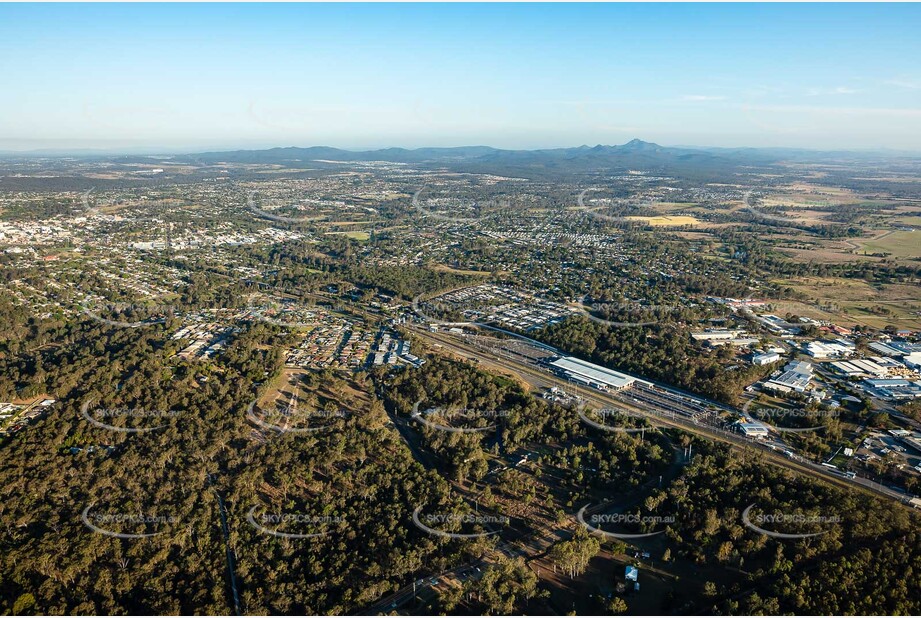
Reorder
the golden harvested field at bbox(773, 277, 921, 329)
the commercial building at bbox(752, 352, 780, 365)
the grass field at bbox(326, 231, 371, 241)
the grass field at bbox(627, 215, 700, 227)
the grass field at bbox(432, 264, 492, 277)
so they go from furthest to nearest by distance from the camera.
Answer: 1. the grass field at bbox(627, 215, 700, 227)
2. the grass field at bbox(326, 231, 371, 241)
3. the grass field at bbox(432, 264, 492, 277)
4. the golden harvested field at bbox(773, 277, 921, 329)
5. the commercial building at bbox(752, 352, 780, 365)

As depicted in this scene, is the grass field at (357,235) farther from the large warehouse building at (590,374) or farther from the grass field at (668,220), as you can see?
the large warehouse building at (590,374)

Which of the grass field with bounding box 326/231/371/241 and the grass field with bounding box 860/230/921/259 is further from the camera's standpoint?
the grass field with bounding box 326/231/371/241

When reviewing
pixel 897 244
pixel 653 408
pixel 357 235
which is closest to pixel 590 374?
A: pixel 653 408

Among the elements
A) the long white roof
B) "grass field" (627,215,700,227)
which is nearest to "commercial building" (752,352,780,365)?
the long white roof

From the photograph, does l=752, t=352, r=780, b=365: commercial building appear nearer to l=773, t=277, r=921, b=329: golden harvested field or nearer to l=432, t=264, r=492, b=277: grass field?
l=773, t=277, r=921, b=329: golden harvested field

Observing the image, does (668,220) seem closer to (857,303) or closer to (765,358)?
(857,303)

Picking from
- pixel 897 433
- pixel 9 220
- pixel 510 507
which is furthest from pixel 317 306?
pixel 9 220

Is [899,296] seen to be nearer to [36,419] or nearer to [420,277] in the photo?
[420,277]

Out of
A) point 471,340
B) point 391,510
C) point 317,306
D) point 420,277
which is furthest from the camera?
point 420,277

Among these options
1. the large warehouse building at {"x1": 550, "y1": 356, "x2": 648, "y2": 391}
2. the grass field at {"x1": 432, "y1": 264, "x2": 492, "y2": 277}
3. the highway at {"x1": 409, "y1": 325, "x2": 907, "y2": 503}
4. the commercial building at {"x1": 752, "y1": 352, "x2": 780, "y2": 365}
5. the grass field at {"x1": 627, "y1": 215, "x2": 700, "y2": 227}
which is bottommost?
→ the highway at {"x1": 409, "y1": 325, "x2": 907, "y2": 503}

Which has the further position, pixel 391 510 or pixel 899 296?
pixel 899 296
